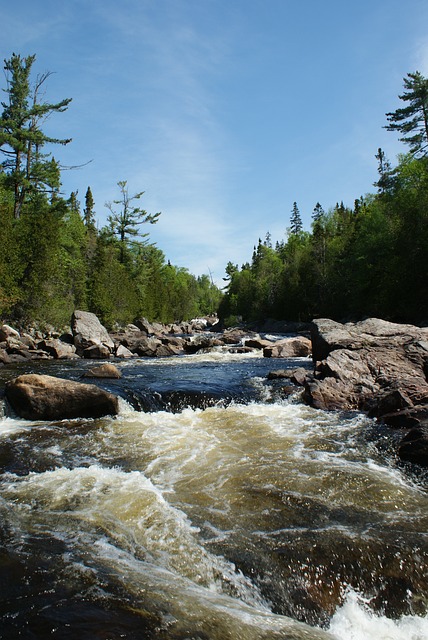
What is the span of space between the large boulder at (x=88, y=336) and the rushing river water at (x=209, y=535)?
13808mm

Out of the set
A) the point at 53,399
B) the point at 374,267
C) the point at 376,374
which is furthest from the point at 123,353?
the point at 374,267

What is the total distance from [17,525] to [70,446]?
9.41 feet

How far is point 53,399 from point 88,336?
50.0 ft

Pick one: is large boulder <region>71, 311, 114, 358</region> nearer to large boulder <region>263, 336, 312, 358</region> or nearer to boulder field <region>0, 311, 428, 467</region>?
boulder field <region>0, 311, 428, 467</region>

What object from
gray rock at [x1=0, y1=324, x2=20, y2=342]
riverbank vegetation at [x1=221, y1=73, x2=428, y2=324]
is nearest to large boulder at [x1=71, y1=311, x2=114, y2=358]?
gray rock at [x1=0, y1=324, x2=20, y2=342]

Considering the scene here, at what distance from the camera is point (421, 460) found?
19.7ft

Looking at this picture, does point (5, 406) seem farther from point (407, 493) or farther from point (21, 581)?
point (407, 493)

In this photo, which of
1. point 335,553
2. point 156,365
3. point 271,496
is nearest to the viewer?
point 335,553

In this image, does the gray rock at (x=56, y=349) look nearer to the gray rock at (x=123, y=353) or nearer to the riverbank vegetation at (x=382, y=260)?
the gray rock at (x=123, y=353)

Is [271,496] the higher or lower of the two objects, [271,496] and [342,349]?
the lower

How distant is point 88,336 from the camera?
2311 centimetres

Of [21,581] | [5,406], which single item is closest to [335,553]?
[21,581]

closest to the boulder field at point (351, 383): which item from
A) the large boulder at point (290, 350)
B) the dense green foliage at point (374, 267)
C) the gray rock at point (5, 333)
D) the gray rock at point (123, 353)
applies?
the gray rock at point (5, 333)

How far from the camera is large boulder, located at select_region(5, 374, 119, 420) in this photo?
8469 millimetres
